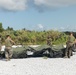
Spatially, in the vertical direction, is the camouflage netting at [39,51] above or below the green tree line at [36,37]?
below

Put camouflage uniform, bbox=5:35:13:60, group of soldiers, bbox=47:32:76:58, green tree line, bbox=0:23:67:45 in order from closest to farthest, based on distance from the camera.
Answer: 1. camouflage uniform, bbox=5:35:13:60
2. group of soldiers, bbox=47:32:76:58
3. green tree line, bbox=0:23:67:45

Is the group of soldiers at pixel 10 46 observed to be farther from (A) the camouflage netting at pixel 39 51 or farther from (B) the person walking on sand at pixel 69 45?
(A) the camouflage netting at pixel 39 51

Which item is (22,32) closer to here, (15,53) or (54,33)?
(54,33)

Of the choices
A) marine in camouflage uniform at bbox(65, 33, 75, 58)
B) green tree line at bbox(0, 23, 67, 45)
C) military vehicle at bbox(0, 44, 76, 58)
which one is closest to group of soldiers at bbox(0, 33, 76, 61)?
marine in camouflage uniform at bbox(65, 33, 75, 58)

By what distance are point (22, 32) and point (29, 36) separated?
1.13 metres

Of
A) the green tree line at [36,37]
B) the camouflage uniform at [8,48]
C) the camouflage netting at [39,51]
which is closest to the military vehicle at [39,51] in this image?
the camouflage netting at [39,51]

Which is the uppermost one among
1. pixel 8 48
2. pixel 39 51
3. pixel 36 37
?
pixel 36 37

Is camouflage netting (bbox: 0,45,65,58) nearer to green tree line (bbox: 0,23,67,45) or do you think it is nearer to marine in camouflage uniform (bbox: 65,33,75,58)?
marine in camouflage uniform (bbox: 65,33,75,58)

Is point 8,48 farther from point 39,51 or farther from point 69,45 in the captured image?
point 69,45

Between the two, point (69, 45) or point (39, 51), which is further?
point (39, 51)

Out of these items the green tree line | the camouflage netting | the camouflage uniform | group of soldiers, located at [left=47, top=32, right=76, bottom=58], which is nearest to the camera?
the camouflage uniform

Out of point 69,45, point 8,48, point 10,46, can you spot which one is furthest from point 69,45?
point 8,48

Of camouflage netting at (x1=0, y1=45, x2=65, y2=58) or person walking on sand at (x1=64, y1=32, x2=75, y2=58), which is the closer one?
person walking on sand at (x1=64, y1=32, x2=75, y2=58)

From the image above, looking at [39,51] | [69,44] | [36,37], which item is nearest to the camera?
[69,44]
